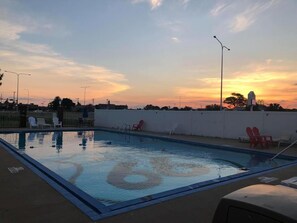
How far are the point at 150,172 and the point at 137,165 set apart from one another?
3.77 feet

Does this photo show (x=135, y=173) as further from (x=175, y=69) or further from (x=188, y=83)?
(x=188, y=83)

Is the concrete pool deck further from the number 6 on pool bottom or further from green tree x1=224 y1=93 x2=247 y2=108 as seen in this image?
green tree x1=224 y1=93 x2=247 y2=108

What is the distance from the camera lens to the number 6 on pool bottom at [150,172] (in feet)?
26.8

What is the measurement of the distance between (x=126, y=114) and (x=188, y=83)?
831 centimetres

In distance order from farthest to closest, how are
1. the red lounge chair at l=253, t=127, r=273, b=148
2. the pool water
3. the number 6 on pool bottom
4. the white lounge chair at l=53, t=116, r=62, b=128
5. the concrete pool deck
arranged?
1. the white lounge chair at l=53, t=116, r=62, b=128
2. the red lounge chair at l=253, t=127, r=273, b=148
3. the number 6 on pool bottom
4. the pool water
5. the concrete pool deck

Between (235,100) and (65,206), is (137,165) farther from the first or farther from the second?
(235,100)

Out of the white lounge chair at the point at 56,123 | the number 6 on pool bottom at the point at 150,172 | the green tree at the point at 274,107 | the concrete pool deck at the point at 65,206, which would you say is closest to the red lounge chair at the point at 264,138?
the number 6 on pool bottom at the point at 150,172

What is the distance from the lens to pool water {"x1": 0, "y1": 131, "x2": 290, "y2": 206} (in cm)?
789

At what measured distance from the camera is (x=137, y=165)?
1070 cm

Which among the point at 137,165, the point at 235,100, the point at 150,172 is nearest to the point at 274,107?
the point at 235,100

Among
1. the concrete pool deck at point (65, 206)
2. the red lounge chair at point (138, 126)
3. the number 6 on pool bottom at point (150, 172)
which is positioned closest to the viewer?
the concrete pool deck at point (65, 206)

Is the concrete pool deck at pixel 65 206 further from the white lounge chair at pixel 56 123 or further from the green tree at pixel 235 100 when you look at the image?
the green tree at pixel 235 100

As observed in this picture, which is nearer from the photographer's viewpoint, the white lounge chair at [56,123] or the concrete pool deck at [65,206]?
the concrete pool deck at [65,206]

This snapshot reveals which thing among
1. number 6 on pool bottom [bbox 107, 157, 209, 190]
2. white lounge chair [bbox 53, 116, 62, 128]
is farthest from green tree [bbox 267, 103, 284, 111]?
number 6 on pool bottom [bbox 107, 157, 209, 190]
